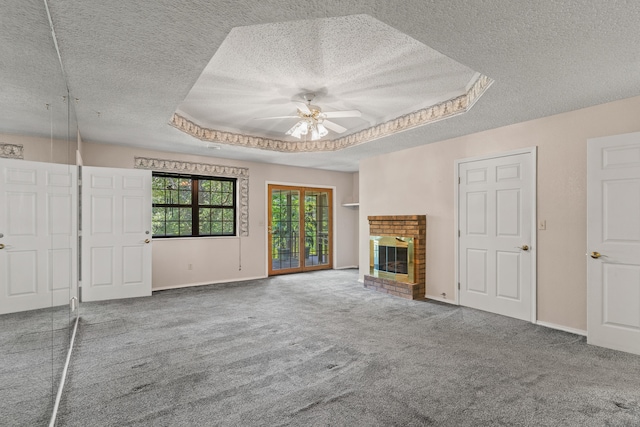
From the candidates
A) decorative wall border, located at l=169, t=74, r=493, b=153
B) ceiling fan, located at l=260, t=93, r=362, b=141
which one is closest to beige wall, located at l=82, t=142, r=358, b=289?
decorative wall border, located at l=169, t=74, r=493, b=153

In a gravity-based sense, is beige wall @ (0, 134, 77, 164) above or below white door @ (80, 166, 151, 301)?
above

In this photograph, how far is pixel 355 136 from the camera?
5.35m

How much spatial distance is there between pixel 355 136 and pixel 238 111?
76.3 inches

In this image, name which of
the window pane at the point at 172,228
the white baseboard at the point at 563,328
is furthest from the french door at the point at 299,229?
the white baseboard at the point at 563,328

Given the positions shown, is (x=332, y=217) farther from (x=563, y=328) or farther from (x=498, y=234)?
(x=563, y=328)

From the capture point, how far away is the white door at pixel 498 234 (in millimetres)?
3943

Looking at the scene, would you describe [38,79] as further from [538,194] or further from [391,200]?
[391,200]

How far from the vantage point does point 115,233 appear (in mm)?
4859

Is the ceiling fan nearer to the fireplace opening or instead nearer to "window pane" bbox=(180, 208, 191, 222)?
the fireplace opening

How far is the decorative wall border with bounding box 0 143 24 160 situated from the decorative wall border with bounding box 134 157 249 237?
4.47m

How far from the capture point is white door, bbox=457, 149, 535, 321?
3943 mm

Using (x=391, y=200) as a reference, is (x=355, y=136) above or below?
above

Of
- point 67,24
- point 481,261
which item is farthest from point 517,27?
point 481,261

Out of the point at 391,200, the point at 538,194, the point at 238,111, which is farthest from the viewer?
the point at 391,200
